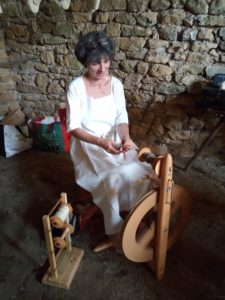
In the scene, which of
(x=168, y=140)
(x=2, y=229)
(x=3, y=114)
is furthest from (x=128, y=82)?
(x=2, y=229)

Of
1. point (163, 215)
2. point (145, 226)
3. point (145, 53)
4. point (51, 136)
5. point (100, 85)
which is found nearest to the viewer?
point (163, 215)

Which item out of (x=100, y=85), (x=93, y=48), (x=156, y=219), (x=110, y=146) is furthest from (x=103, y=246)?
(x=93, y=48)

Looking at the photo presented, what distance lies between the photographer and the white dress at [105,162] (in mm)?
1362

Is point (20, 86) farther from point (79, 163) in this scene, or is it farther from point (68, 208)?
point (68, 208)

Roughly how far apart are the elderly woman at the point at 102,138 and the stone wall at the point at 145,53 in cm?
112

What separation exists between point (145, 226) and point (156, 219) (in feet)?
0.38

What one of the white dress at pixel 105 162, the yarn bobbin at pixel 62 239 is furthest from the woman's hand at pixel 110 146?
the yarn bobbin at pixel 62 239

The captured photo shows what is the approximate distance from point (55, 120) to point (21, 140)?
1.51 ft

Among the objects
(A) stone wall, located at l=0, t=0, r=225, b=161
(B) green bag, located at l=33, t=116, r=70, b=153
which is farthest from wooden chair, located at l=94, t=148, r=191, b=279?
(B) green bag, located at l=33, t=116, r=70, b=153

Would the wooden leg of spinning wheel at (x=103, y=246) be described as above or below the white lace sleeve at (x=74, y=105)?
below

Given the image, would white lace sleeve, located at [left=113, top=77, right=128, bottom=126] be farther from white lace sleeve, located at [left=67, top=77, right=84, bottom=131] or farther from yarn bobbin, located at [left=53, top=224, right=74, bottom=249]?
yarn bobbin, located at [left=53, top=224, right=74, bottom=249]

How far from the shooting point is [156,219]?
1.26 metres

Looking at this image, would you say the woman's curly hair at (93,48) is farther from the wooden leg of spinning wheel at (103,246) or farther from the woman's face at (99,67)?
the wooden leg of spinning wheel at (103,246)

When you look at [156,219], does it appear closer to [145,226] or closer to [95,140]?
[145,226]
